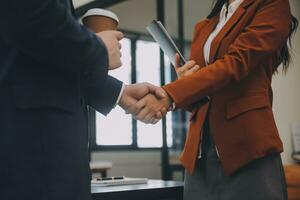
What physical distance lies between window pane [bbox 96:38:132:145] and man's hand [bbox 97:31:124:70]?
16.8 ft

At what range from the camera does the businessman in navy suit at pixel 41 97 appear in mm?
707

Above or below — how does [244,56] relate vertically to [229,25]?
below

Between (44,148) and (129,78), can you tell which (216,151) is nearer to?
(44,148)

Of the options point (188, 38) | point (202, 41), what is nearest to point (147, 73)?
point (188, 38)

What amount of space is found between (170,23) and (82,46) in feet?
14.6

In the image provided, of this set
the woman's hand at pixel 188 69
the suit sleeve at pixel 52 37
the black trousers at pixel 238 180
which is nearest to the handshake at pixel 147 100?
the woman's hand at pixel 188 69

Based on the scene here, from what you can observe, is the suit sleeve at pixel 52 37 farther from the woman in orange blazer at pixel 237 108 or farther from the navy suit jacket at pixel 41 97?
the woman in orange blazer at pixel 237 108

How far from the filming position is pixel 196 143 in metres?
1.35

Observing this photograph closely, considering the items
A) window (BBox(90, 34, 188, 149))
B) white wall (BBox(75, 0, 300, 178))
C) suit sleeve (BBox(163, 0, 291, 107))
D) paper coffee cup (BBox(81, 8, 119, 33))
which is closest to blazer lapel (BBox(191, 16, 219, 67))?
suit sleeve (BBox(163, 0, 291, 107))

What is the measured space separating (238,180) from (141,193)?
0.33 meters

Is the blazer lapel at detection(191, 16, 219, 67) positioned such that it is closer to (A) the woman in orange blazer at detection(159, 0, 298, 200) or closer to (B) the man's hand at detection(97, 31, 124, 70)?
(A) the woman in orange blazer at detection(159, 0, 298, 200)

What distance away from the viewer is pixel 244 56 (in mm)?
1291

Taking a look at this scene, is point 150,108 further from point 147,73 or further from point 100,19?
point 147,73

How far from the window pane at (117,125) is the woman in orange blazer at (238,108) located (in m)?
4.68
